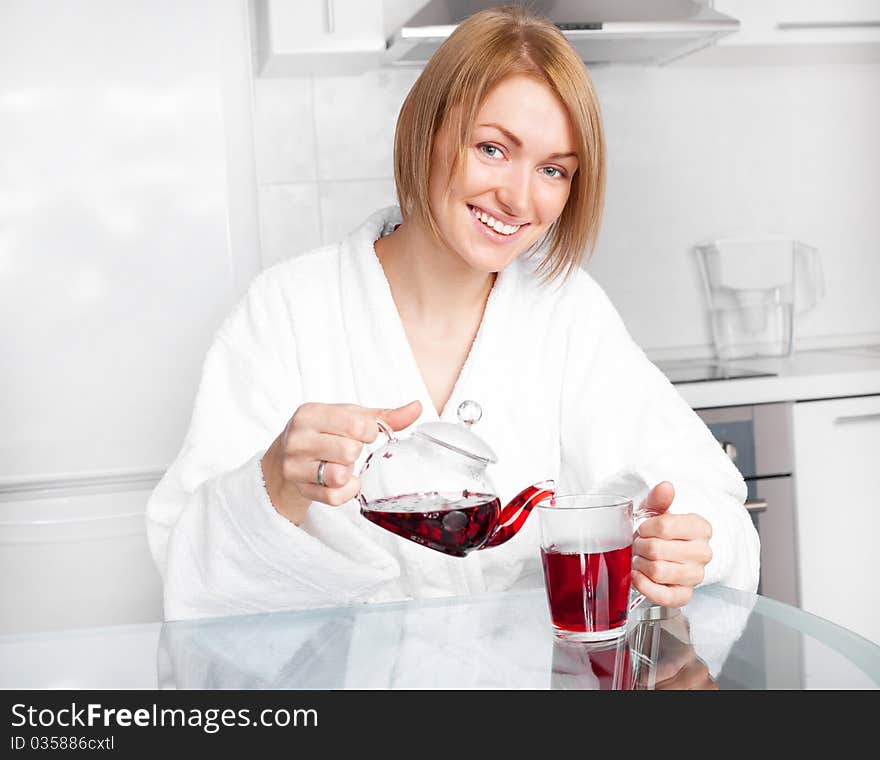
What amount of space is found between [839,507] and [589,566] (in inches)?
63.0

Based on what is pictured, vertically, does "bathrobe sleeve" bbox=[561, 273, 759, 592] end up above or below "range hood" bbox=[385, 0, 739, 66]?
below

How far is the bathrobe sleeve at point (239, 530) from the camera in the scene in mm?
1075

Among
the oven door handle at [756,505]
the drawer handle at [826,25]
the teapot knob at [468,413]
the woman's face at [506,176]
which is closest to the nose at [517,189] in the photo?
the woman's face at [506,176]

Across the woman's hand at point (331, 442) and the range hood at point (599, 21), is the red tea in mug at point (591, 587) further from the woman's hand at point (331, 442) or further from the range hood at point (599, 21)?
the range hood at point (599, 21)

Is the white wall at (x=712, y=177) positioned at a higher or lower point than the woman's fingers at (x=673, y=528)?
higher

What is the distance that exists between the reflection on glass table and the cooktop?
48.7 inches

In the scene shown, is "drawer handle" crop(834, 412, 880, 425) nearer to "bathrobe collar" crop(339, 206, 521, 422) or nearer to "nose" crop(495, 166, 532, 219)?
"bathrobe collar" crop(339, 206, 521, 422)

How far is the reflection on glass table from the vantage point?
2.54 feet

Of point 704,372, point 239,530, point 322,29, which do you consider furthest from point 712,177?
point 239,530

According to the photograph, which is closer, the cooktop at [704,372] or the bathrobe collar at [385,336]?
the bathrobe collar at [385,336]
